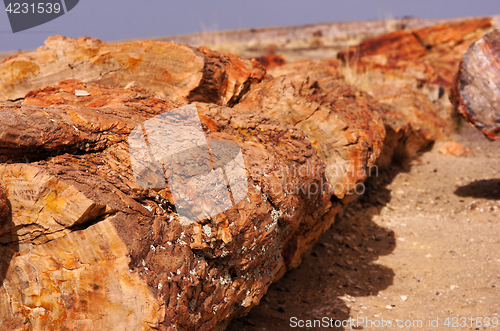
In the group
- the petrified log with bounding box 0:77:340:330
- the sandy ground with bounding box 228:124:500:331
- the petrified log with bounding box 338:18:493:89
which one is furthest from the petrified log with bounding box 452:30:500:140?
the petrified log with bounding box 338:18:493:89

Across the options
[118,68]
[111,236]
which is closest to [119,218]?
[111,236]

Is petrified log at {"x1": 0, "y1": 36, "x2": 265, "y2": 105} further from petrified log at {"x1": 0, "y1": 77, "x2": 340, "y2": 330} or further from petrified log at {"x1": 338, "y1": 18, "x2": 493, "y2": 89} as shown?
petrified log at {"x1": 338, "y1": 18, "x2": 493, "y2": 89}

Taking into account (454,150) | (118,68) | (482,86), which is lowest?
(454,150)

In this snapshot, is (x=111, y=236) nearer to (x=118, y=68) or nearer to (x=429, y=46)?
(x=118, y=68)

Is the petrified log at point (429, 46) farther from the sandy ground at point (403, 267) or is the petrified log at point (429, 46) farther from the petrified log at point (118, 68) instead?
the petrified log at point (118, 68)

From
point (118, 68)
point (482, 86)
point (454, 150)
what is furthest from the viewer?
point (454, 150)

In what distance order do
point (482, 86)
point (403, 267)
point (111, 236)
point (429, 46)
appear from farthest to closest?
point (429, 46)
point (482, 86)
point (403, 267)
point (111, 236)

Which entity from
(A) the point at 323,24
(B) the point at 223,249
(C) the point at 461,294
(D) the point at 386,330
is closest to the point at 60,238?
(B) the point at 223,249

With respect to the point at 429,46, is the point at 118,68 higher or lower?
higher
